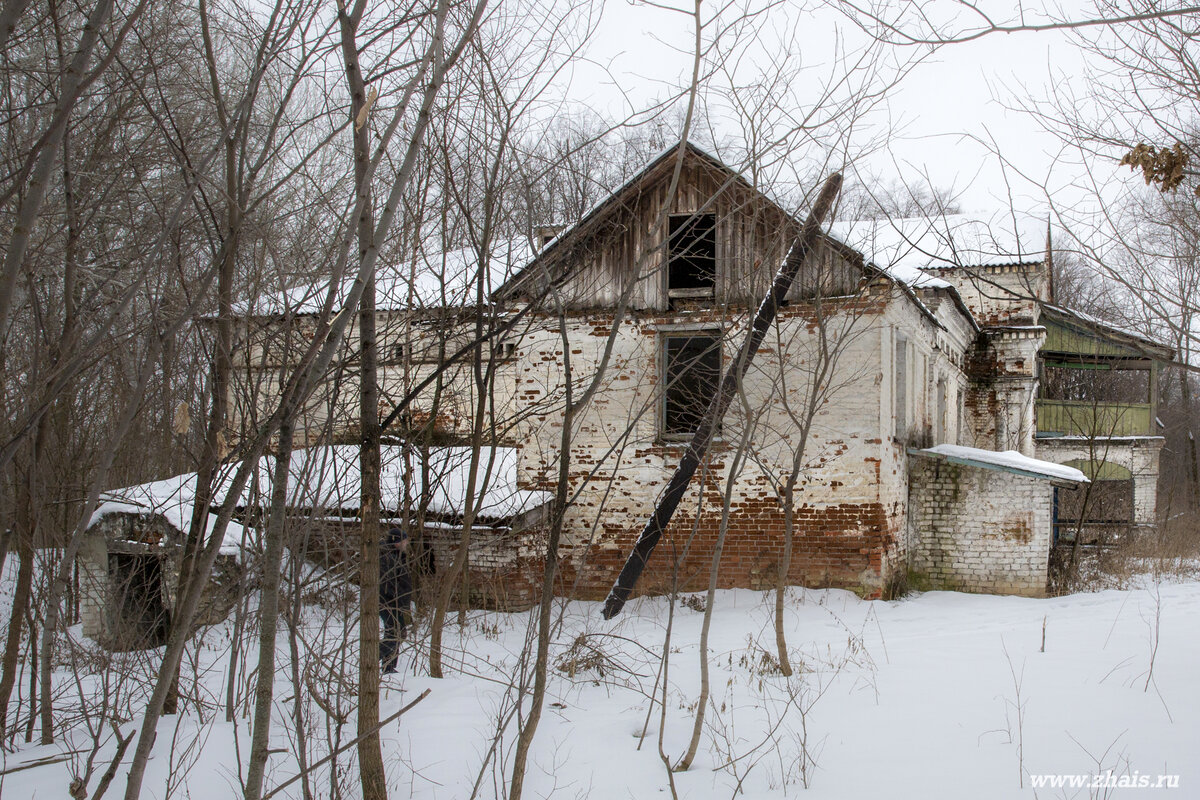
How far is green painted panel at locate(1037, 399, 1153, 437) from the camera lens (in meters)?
19.5

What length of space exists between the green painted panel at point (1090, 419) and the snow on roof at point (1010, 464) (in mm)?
7990

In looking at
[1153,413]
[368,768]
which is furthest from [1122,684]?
[1153,413]

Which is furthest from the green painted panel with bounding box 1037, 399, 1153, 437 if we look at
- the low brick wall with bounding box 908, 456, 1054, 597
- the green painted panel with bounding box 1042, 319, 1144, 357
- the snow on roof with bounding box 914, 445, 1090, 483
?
the low brick wall with bounding box 908, 456, 1054, 597

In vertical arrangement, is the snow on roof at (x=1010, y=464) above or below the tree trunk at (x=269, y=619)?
above

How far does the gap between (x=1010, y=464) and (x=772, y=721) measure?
717 centimetres

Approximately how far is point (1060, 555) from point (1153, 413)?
7690 mm

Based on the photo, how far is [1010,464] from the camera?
1166 centimetres

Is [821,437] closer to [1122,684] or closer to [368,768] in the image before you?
[1122,684]

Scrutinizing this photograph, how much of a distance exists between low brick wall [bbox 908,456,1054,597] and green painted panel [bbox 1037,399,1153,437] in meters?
8.20

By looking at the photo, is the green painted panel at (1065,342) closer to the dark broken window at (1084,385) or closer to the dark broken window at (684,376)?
the dark broken window at (1084,385)

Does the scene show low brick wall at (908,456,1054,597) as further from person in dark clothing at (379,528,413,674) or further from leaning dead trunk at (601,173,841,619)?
person in dark clothing at (379,528,413,674)

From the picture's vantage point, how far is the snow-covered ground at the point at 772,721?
492 cm

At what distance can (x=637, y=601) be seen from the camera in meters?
10.9

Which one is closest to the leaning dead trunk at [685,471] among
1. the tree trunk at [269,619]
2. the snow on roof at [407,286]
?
the snow on roof at [407,286]
